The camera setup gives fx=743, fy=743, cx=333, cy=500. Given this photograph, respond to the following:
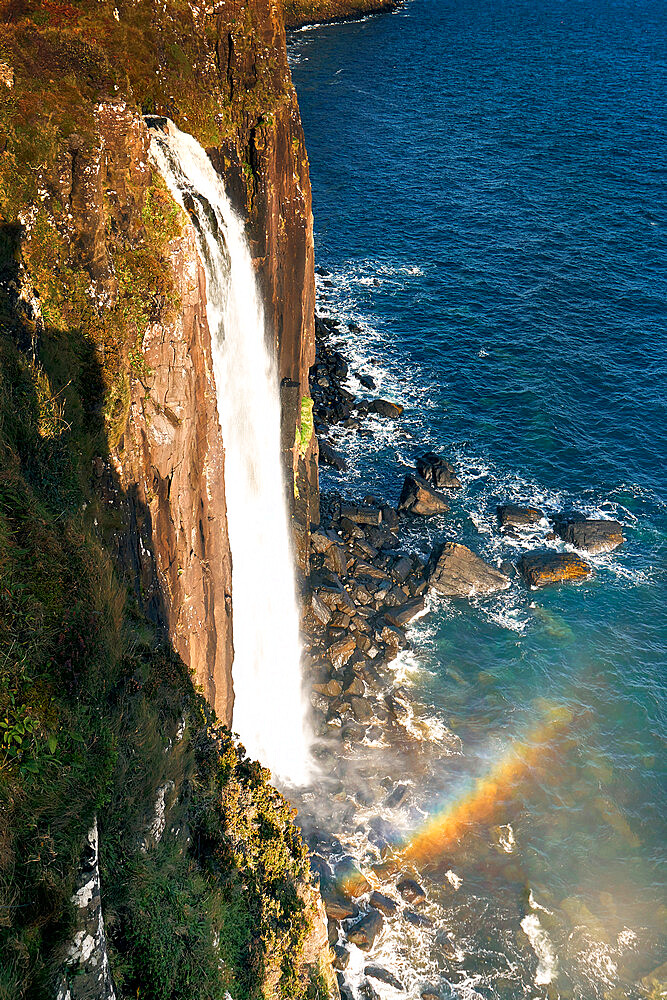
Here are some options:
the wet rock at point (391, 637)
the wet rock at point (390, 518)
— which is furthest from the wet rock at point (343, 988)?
the wet rock at point (390, 518)

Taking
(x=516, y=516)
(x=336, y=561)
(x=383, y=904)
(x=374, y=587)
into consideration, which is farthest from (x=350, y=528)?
(x=383, y=904)

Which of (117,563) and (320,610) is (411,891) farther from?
(117,563)

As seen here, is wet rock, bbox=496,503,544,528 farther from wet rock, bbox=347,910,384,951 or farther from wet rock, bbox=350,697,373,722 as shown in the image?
wet rock, bbox=347,910,384,951

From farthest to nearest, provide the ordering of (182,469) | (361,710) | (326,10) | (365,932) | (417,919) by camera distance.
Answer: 1. (326,10)
2. (361,710)
3. (417,919)
4. (365,932)
5. (182,469)

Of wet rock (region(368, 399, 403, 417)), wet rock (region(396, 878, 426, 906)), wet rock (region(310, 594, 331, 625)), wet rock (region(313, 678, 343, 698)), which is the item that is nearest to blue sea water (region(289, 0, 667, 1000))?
wet rock (region(396, 878, 426, 906))

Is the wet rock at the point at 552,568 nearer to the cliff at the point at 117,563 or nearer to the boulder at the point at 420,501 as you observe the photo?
the boulder at the point at 420,501

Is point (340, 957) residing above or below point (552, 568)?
below

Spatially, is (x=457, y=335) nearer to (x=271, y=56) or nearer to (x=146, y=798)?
(x=271, y=56)
